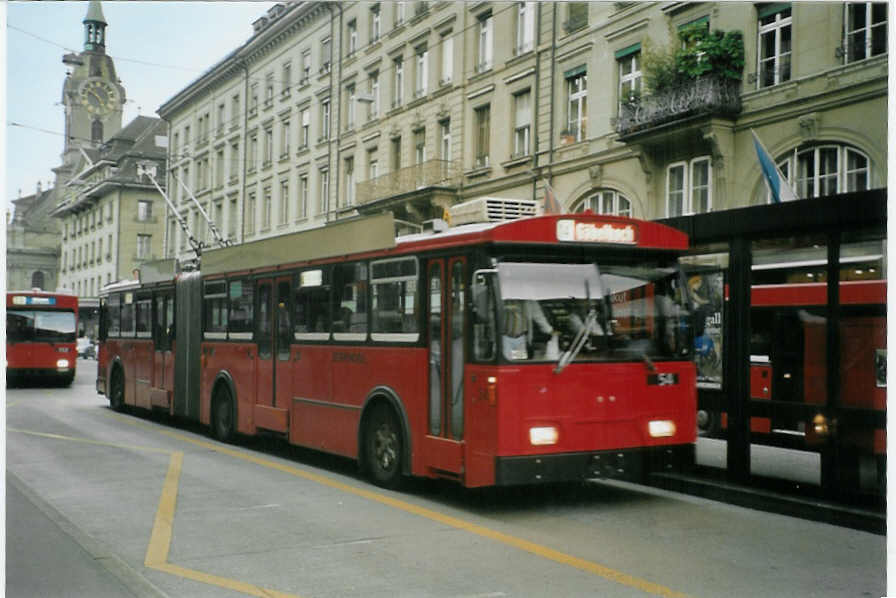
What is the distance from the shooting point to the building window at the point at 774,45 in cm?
1506

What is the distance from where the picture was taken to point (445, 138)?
66.2 ft

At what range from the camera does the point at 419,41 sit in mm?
16750

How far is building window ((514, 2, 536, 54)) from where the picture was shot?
20.2m

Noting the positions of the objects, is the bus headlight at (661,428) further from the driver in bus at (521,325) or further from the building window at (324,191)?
the building window at (324,191)

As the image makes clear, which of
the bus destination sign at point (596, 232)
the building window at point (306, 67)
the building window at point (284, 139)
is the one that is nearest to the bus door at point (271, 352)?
the building window at point (284, 139)

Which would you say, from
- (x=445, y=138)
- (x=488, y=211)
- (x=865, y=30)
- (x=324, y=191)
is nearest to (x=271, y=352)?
(x=324, y=191)

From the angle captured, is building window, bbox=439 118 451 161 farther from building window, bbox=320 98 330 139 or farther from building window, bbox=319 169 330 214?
building window, bbox=319 169 330 214

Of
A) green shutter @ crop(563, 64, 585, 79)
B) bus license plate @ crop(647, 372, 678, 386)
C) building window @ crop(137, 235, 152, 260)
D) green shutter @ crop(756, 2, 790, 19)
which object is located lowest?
bus license plate @ crop(647, 372, 678, 386)

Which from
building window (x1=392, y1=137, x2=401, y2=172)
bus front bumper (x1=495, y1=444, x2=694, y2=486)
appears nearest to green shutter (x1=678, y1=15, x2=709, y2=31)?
building window (x1=392, y1=137, x2=401, y2=172)

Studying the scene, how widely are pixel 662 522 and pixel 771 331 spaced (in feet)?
7.07

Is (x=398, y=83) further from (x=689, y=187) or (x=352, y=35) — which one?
(x=689, y=187)

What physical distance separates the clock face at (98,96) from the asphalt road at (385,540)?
323cm

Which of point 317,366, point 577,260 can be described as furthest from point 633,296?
point 317,366

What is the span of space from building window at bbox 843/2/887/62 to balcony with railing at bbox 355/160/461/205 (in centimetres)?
695
